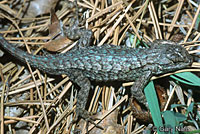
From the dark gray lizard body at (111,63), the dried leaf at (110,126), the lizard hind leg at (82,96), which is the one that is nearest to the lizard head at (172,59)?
the dark gray lizard body at (111,63)

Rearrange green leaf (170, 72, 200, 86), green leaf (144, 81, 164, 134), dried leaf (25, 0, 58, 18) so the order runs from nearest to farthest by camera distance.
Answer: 1. green leaf (144, 81, 164, 134)
2. green leaf (170, 72, 200, 86)
3. dried leaf (25, 0, 58, 18)

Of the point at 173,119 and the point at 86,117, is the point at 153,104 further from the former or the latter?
the point at 86,117

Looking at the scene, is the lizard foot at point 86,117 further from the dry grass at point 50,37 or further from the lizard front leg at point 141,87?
the lizard front leg at point 141,87

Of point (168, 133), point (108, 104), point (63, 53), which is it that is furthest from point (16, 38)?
point (168, 133)

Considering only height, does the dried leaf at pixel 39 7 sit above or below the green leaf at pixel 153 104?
above

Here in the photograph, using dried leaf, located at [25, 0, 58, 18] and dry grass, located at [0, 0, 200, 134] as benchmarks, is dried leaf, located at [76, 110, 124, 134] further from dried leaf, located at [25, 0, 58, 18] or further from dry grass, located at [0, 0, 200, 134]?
dried leaf, located at [25, 0, 58, 18]

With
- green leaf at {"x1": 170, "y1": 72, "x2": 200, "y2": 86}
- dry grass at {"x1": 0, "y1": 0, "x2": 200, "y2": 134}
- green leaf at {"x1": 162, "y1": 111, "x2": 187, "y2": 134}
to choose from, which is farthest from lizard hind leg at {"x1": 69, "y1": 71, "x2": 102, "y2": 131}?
green leaf at {"x1": 170, "y1": 72, "x2": 200, "y2": 86}
